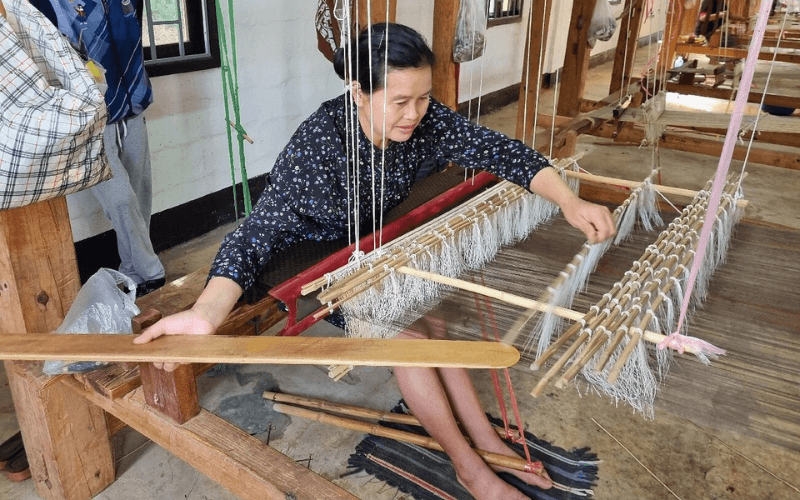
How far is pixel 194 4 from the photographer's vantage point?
3076 mm

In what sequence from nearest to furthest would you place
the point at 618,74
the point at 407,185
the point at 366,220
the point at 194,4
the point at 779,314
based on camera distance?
the point at 779,314 < the point at 366,220 < the point at 407,185 < the point at 194,4 < the point at 618,74

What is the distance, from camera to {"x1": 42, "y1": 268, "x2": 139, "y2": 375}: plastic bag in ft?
4.95

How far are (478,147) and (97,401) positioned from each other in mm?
1244

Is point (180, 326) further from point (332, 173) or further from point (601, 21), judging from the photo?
point (601, 21)

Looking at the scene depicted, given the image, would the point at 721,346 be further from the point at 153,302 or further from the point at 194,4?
the point at 194,4

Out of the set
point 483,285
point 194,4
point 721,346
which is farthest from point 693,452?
point 194,4

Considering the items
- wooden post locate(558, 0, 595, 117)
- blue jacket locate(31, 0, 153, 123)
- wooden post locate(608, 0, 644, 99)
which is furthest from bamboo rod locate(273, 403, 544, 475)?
wooden post locate(558, 0, 595, 117)

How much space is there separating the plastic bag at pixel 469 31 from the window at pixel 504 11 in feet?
9.58

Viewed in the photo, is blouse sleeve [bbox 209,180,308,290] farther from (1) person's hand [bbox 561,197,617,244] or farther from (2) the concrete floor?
(2) the concrete floor

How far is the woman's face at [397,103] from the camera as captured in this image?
4.67 feet

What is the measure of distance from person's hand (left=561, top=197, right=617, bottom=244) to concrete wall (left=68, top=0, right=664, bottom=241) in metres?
1.64

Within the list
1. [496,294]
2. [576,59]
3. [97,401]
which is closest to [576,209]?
[496,294]

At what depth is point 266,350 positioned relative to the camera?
1.07 meters

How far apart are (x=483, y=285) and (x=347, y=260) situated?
32 centimetres
